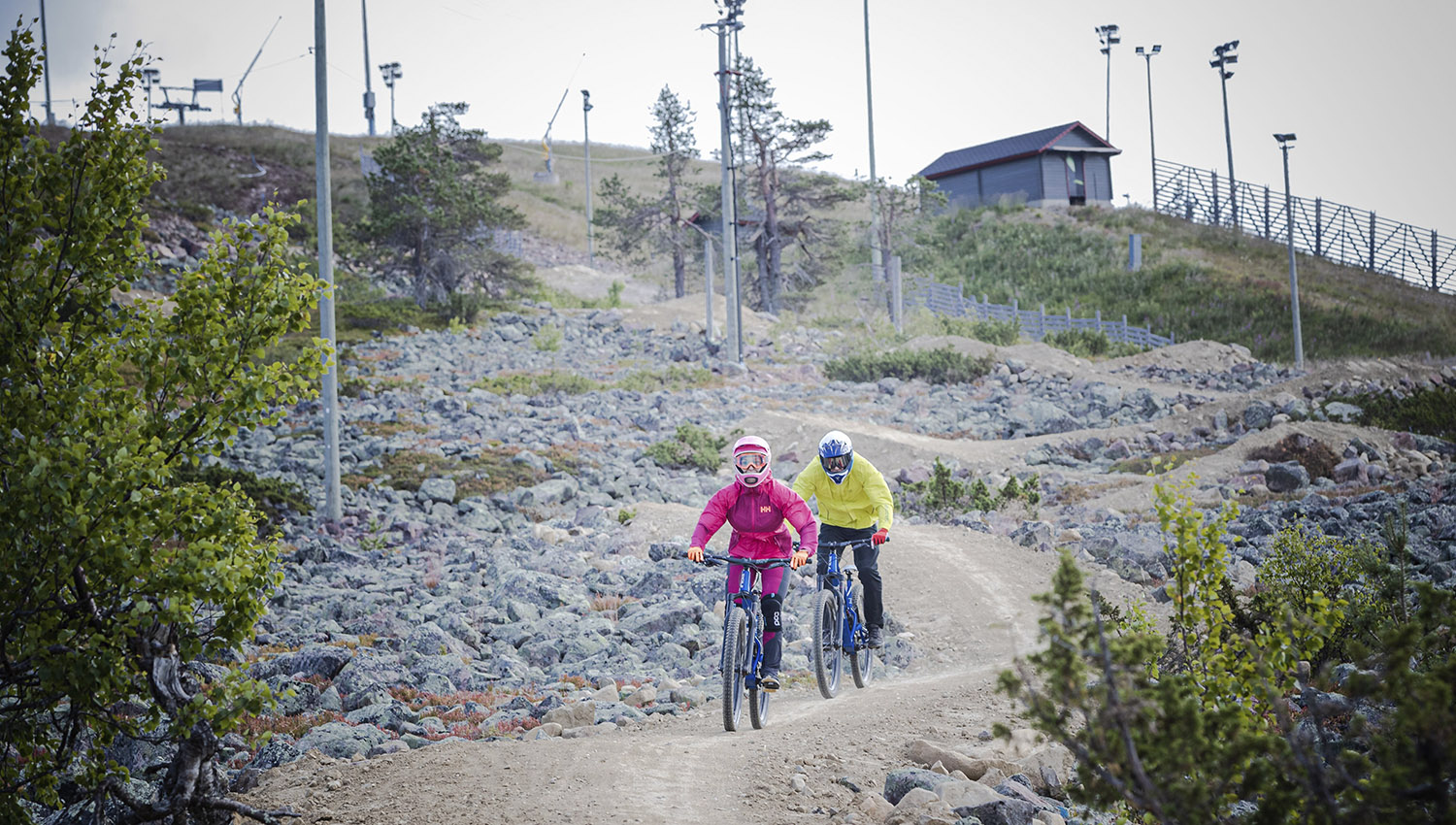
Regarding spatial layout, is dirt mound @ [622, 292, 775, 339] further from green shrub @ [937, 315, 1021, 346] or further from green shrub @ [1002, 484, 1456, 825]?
green shrub @ [1002, 484, 1456, 825]

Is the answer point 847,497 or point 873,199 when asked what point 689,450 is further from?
point 873,199

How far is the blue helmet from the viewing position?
8.35m

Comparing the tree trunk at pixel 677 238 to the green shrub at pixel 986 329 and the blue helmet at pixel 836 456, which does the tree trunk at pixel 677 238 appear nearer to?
the green shrub at pixel 986 329

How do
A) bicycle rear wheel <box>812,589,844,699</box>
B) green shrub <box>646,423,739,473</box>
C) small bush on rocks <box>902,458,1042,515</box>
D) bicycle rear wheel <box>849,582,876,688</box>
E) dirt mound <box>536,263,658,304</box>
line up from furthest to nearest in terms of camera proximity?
dirt mound <box>536,263,658,304</box> < green shrub <box>646,423,739,473</box> < small bush on rocks <box>902,458,1042,515</box> < bicycle rear wheel <box>849,582,876,688</box> < bicycle rear wheel <box>812,589,844,699</box>

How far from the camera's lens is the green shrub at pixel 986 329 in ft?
122

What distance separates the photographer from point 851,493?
28.4ft

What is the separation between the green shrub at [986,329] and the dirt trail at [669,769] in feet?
95.9

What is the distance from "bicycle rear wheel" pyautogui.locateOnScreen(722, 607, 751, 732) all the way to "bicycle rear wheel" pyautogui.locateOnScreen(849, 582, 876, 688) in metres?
1.59

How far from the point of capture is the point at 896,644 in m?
11.0

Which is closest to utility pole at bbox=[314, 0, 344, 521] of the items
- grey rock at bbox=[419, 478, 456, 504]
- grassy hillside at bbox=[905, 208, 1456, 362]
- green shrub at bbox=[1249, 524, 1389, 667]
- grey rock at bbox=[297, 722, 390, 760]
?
grey rock at bbox=[419, 478, 456, 504]

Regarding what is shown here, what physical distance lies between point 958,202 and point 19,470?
60343 millimetres

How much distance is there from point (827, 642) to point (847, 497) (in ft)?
4.15

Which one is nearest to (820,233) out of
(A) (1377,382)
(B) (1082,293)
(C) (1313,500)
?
(B) (1082,293)

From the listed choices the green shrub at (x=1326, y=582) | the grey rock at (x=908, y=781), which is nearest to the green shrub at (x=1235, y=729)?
the grey rock at (x=908, y=781)
